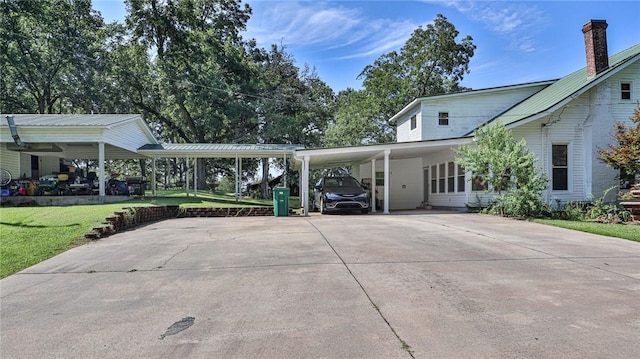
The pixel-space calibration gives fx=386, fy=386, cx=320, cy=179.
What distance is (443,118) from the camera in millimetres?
19922

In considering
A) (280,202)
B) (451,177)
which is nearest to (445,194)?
(451,177)

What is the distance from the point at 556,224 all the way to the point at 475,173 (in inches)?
141

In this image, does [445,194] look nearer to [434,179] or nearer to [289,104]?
[434,179]

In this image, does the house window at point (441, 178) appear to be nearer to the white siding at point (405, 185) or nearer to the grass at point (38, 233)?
the white siding at point (405, 185)

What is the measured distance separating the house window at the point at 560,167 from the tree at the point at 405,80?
1521 centimetres

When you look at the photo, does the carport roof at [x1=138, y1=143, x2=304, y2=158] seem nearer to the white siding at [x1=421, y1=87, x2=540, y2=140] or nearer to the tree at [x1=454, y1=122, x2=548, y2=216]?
the white siding at [x1=421, y1=87, x2=540, y2=140]

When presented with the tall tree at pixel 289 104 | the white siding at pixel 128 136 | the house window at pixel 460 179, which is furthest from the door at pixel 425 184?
the white siding at pixel 128 136

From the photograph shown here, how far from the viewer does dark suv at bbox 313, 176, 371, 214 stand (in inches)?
623

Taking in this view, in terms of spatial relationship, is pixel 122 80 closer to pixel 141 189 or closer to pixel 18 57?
pixel 18 57

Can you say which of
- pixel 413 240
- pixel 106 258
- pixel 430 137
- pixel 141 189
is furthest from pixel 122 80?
pixel 413 240

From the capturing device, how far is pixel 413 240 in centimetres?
824

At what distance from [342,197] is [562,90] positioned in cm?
1098

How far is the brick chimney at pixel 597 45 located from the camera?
1622cm

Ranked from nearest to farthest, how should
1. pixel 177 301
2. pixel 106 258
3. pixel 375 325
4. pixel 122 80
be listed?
pixel 375 325 → pixel 177 301 → pixel 106 258 → pixel 122 80
